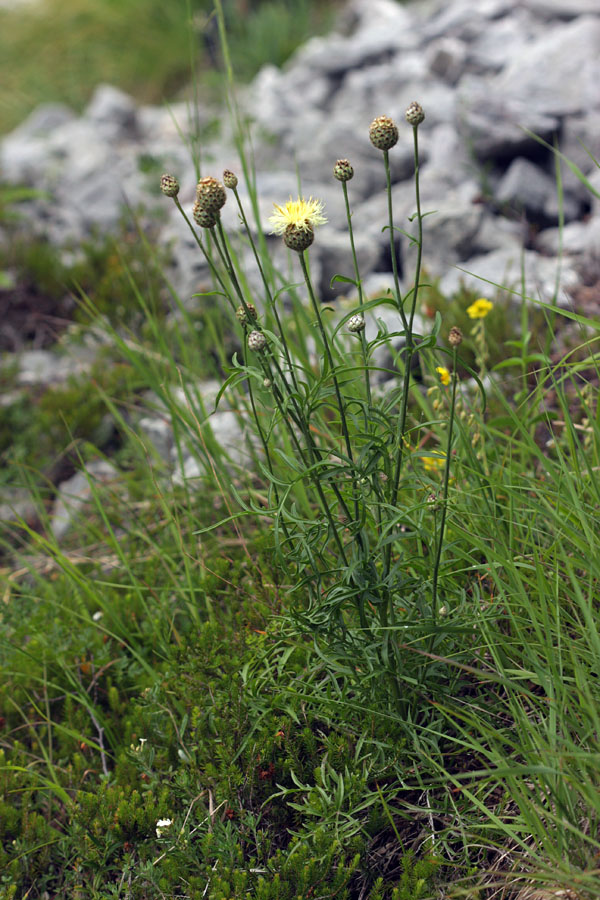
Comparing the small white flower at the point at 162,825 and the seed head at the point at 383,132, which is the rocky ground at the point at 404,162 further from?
the seed head at the point at 383,132

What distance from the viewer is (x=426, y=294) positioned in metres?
3.25

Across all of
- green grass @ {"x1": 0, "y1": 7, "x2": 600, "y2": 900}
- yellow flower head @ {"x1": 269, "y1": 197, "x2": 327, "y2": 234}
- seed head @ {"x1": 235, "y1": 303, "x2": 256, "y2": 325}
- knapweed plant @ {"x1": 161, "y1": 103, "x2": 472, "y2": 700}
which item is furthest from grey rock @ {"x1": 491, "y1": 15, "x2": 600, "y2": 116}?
seed head @ {"x1": 235, "y1": 303, "x2": 256, "y2": 325}

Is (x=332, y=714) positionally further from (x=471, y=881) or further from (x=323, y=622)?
(x=471, y=881)

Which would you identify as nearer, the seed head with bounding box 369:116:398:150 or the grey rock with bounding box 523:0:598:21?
the seed head with bounding box 369:116:398:150

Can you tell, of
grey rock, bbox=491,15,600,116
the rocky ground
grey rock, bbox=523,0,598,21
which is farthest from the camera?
grey rock, bbox=523,0,598,21

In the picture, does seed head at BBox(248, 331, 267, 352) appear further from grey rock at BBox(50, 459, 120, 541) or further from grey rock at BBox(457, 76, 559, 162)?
grey rock at BBox(457, 76, 559, 162)

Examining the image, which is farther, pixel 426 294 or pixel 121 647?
pixel 426 294

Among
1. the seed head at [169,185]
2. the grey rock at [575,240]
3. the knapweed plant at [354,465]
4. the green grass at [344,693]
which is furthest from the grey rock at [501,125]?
the seed head at [169,185]

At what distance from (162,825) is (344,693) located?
18.9 inches

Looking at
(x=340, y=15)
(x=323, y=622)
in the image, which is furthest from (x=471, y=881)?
(x=340, y=15)

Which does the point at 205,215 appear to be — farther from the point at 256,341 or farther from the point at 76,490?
the point at 76,490

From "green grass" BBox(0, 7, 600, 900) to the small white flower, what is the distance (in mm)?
32

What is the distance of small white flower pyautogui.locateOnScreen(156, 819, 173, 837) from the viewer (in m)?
1.55

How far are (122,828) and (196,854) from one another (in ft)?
0.71
